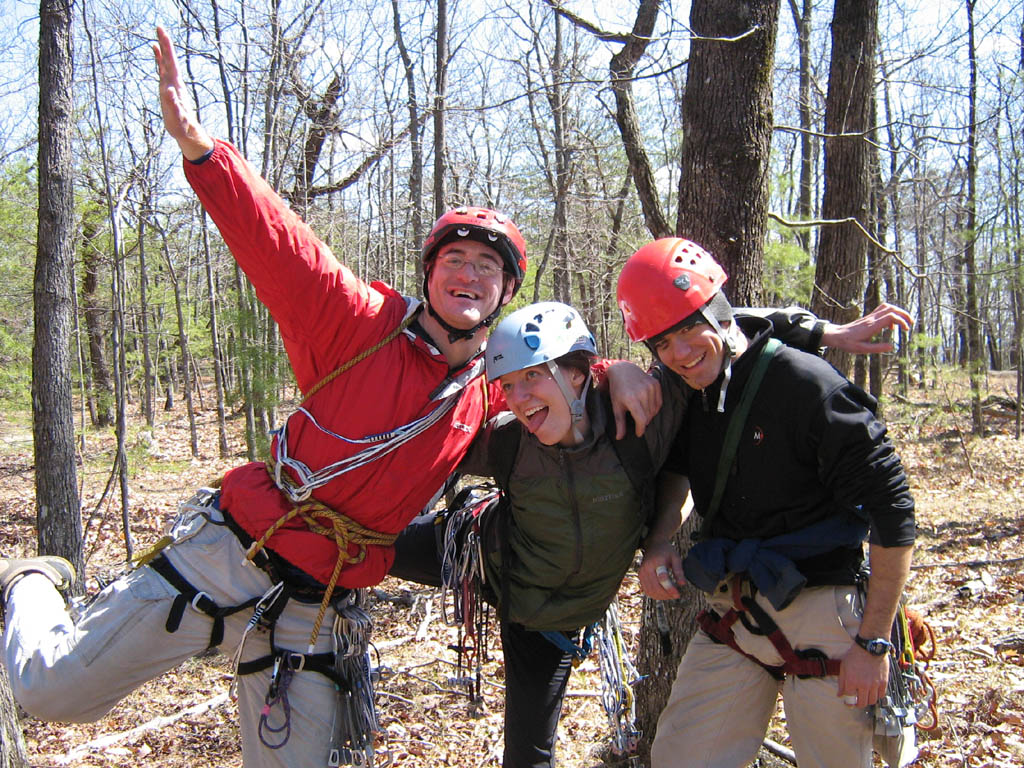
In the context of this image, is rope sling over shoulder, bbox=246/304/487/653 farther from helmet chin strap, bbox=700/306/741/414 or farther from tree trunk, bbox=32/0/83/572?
tree trunk, bbox=32/0/83/572

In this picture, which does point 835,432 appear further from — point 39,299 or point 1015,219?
point 1015,219

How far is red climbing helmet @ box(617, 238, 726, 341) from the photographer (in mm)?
2754

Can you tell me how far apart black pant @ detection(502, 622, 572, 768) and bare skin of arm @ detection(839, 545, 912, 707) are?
1.22 m

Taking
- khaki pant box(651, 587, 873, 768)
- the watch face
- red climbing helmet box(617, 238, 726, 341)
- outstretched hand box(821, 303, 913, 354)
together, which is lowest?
khaki pant box(651, 587, 873, 768)

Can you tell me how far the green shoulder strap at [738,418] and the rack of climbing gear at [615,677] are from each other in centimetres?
99

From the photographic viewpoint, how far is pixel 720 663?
298cm

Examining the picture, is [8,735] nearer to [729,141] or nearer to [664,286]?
[664,286]

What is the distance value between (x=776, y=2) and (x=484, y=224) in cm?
219

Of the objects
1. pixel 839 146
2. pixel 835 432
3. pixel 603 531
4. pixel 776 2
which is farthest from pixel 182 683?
pixel 839 146

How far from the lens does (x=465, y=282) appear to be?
3072 mm

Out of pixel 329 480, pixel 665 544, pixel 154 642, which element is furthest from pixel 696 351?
pixel 154 642

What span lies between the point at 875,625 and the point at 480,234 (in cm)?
213

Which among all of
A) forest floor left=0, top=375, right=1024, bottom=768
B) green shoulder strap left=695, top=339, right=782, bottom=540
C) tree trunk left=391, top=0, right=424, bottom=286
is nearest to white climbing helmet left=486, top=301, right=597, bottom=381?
green shoulder strap left=695, top=339, right=782, bottom=540

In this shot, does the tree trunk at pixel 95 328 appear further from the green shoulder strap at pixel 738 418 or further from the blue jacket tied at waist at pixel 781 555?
the blue jacket tied at waist at pixel 781 555
